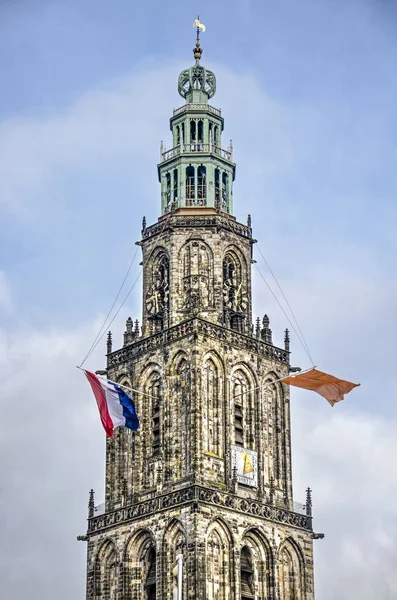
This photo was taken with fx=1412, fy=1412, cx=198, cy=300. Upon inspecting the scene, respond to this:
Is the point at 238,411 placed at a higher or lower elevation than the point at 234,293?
lower

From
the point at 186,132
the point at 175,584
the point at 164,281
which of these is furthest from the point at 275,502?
the point at 186,132

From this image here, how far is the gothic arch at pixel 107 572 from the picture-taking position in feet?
259

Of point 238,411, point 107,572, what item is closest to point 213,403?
point 238,411

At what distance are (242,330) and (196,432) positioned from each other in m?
8.74

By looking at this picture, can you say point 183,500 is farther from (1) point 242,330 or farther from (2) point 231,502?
(1) point 242,330

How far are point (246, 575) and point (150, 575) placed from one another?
528cm

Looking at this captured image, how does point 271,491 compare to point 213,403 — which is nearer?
point 213,403

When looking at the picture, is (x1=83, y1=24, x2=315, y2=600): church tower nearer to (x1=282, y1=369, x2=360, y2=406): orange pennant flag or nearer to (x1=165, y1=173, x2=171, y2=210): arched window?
(x1=165, y1=173, x2=171, y2=210): arched window

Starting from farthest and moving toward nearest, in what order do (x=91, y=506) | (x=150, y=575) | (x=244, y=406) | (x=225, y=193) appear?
(x=225, y=193) < (x=91, y=506) < (x=244, y=406) < (x=150, y=575)

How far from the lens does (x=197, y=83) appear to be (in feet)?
298

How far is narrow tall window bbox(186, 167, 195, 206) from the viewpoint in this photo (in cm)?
8697

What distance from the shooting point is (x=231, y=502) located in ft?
253

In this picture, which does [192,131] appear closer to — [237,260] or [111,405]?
[237,260]

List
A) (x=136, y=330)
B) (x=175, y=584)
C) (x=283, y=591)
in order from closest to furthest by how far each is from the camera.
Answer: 1. (x=175, y=584)
2. (x=283, y=591)
3. (x=136, y=330)
